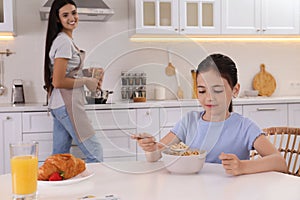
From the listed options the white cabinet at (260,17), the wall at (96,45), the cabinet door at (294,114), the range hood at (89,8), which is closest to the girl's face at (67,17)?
the wall at (96,45)

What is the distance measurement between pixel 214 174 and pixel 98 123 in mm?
440

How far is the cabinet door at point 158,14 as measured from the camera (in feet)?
11.3

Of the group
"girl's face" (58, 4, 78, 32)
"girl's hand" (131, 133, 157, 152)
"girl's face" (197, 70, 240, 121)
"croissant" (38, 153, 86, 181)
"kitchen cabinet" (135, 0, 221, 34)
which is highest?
"kitchen cabinet" (135, 0, 221, 34)

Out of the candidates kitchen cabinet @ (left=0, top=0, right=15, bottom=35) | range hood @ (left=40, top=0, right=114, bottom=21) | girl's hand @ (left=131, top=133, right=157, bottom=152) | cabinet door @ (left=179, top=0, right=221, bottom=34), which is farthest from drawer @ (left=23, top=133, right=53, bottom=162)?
girl's hand @ (left=131, top=133, right=157, bottom=152)

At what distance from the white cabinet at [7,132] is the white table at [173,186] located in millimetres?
1733

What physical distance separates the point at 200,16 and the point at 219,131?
84.1 inches

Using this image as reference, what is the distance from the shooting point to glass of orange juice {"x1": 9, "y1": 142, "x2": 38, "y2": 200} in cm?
105

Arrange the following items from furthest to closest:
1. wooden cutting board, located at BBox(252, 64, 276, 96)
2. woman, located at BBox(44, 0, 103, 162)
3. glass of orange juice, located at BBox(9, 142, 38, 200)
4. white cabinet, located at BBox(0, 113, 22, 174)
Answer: wooden cutting board, located at BBox(252, 64, 276, 96) → white cabinet, located at BBox(0, 113, 22, 174) → woman, located at BBox(44, 0, 103, 162) → glass of orange juice, located at BBox(9, 142, 38, 200)

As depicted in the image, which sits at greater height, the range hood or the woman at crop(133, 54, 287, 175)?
the range hood

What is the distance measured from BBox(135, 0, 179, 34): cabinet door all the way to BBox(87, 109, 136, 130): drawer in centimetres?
198

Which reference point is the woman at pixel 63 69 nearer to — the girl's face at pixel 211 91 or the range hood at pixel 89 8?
the range hood at pixel 89 8

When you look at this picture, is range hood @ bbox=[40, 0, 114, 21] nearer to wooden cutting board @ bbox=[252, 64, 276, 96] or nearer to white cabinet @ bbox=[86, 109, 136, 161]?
wooden cutting board @ bbox=[252, 64, 276, 96]

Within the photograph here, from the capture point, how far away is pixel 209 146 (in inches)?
60.1

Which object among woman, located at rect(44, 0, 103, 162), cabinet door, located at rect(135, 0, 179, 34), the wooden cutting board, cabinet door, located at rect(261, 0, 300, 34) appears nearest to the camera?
woman, located at rect(44, 0, 103, 162)
